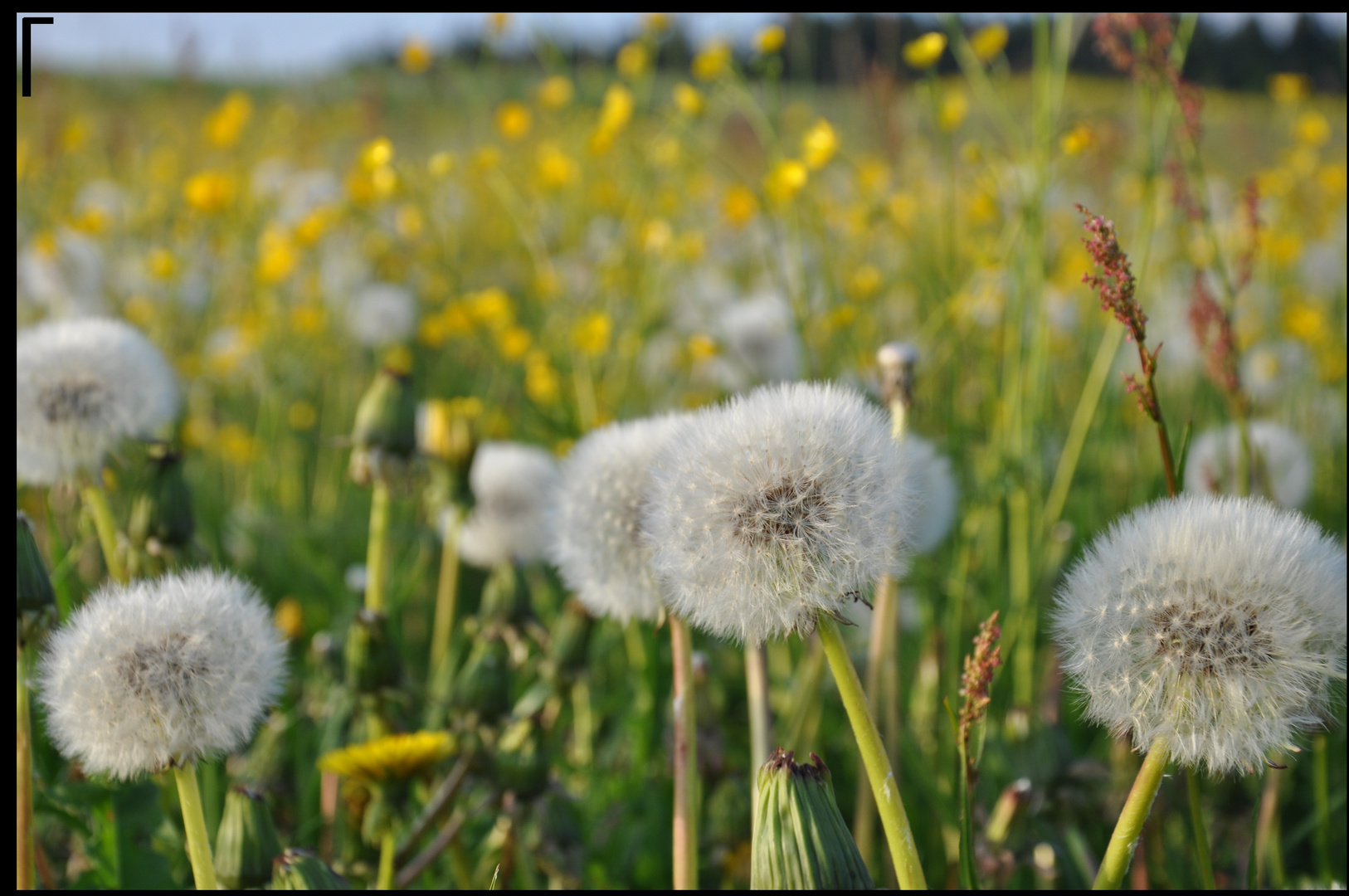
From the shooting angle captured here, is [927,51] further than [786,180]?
Yes

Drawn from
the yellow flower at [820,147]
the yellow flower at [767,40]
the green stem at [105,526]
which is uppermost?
the yellow flower at [767,40]

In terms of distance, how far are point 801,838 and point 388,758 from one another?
A: 587 mm

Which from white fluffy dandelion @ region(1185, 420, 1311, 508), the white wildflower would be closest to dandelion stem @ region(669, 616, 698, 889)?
white fluffy dandelion @ region(1185, 420, 1311, 508)

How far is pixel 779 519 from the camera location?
797 millimetres

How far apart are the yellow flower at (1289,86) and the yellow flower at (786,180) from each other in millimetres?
2064

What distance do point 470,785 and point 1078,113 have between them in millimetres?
1782

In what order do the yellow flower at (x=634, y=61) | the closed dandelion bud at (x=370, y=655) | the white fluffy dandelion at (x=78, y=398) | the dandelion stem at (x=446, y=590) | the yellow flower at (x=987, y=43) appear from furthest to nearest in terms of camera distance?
the yellow flower at (x=634, y=61), the yellow flower at (x=987, y=43), the dandelion stem at (x=446, y=590), the closed dandelion bud at (x=370, y=655), the white fluffy dandelion at (x=78, y=398)

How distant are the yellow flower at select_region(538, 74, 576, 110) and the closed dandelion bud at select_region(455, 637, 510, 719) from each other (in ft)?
6.01

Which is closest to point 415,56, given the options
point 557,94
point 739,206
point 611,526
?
point 557,94

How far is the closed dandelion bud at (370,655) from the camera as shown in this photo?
Result: 140 centimetres

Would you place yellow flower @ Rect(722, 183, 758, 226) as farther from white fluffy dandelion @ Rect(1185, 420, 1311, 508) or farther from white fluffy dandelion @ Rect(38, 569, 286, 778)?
white fluffy dandelion @ Rect(38, 569, 286, 778)

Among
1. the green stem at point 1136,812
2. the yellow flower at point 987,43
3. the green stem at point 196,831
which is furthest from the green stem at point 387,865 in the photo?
the yellow flower at point 987,43

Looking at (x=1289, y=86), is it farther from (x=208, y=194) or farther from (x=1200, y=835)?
(x=208, y=194)

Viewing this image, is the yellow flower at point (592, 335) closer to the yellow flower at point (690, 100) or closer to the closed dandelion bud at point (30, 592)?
the yellow flower at point (690, 100)
